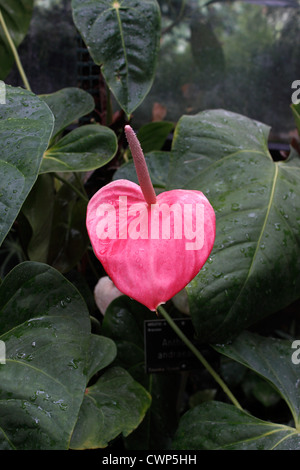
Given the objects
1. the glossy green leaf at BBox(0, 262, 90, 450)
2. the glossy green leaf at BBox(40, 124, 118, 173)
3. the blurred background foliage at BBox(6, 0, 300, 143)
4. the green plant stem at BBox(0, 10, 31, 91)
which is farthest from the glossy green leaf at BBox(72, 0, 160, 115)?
the blurred background foliage at BBox(6, 0, 300, 143)

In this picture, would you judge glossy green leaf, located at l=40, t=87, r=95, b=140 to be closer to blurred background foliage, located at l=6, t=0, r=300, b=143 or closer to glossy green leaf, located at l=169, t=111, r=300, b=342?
glossy green leaf, located at l=169, t=111, r=300, b=342

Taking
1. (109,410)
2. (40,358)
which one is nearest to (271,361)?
(109,410)

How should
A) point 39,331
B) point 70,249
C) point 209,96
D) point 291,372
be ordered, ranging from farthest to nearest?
1. point 209,96
2. point 70,249
3. point 291,372
4. point 39,331

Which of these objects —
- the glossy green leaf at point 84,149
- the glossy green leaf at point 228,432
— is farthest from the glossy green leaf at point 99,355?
the glossy green leaf at point 84,149

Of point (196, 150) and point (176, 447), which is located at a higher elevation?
point (196, 150)

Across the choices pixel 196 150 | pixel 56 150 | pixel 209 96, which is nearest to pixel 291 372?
pixel 196 150

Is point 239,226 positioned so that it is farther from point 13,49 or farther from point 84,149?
point 13,49

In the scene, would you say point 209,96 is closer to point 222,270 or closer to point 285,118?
point 285,118
